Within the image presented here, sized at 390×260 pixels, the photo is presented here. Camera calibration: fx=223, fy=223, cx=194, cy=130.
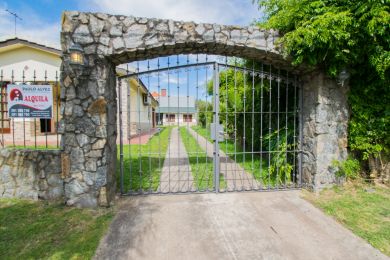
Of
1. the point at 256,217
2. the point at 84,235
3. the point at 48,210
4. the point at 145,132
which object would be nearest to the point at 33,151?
the point at 48,210

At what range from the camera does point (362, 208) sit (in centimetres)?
369

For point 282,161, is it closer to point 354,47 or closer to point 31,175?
point 354,47

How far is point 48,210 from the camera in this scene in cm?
366

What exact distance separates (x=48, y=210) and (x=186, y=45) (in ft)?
11.8

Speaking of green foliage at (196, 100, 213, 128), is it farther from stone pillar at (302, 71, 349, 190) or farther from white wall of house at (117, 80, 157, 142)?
stone pillar at (302, 71, 349, 190)

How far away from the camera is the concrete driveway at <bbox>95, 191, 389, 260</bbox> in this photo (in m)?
2.61

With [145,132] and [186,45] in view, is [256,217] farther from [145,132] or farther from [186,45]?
[145,132]

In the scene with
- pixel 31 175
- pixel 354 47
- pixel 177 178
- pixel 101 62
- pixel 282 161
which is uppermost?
pixel 354 47

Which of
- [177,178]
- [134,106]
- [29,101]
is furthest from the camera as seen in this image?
[134,106]

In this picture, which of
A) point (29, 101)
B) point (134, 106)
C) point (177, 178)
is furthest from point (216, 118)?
point (134, 106)

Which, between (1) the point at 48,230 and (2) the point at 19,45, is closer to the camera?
(1) the point at 48,230

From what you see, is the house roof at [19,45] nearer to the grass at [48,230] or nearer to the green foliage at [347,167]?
the grass at [48,230]

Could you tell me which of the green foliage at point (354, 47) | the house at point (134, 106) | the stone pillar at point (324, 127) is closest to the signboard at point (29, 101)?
the house at point (134, 106)

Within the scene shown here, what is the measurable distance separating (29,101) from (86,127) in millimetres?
1484
